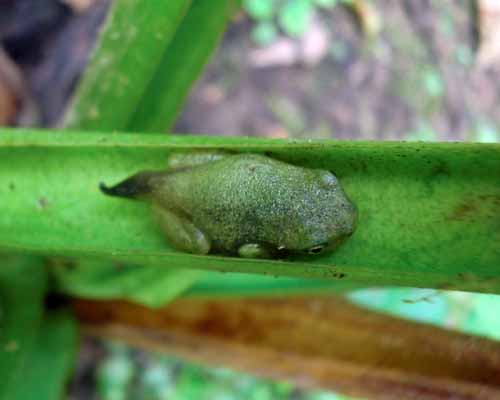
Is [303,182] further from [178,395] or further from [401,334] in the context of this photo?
[178,395]

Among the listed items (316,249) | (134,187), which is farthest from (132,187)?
(316,249)

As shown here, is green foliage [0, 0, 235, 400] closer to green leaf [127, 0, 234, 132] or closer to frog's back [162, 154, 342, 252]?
green leaf [127, 0, 234, 132]

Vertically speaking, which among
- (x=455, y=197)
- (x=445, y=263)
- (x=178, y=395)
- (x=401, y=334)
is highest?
(x=455, y=197)

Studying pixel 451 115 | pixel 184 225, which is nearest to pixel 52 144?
pixel 184 225

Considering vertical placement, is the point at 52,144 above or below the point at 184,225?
above

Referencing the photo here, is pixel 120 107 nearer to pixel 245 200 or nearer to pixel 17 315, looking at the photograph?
pixel 245 200

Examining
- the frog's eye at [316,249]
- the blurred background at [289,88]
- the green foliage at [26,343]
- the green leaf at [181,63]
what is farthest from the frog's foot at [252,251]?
the blurred background at [289,88]
